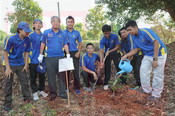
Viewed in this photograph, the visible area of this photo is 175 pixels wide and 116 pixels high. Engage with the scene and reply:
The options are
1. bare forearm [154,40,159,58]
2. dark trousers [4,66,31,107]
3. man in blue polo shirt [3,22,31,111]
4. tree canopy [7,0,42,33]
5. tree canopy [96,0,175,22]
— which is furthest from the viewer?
tree canopy [7,0,42,33]

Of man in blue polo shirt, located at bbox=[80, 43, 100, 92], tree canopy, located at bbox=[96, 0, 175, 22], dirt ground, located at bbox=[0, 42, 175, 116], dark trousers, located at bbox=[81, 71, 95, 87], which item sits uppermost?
tree canopy, located at bbox=[96, 0, 175, 22]

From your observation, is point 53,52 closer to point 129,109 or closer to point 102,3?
point 129,109

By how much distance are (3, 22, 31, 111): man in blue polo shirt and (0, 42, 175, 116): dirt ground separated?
0.41m

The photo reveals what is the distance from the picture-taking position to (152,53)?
158 inches

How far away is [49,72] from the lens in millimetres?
4066

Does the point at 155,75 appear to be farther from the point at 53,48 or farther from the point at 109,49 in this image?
the point at 53,48

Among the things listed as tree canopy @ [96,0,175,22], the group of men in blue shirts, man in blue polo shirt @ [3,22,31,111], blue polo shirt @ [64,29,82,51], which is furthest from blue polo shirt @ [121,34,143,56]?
tree canopy @ [96,0,175,22]

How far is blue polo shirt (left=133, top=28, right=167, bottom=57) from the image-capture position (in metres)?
3.85

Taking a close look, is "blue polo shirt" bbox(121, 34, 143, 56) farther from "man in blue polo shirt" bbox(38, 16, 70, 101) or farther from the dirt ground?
"man in blue polo shirt" bbox(38, 16, 70, 101)

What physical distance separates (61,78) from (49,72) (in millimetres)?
311

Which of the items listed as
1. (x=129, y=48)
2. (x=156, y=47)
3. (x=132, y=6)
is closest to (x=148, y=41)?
(x=156, y=47)

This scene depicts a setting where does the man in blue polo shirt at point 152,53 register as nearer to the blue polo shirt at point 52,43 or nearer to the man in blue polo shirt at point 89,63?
the man in blue polo shirt at point 89,63

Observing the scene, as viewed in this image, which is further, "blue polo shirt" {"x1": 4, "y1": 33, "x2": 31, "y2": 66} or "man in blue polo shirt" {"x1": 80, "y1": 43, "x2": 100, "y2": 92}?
"man in blue polo shirt" {"x1": 80, "y1": 43, "x2": 100, "y2": 92}

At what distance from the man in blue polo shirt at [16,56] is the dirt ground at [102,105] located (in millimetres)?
409
